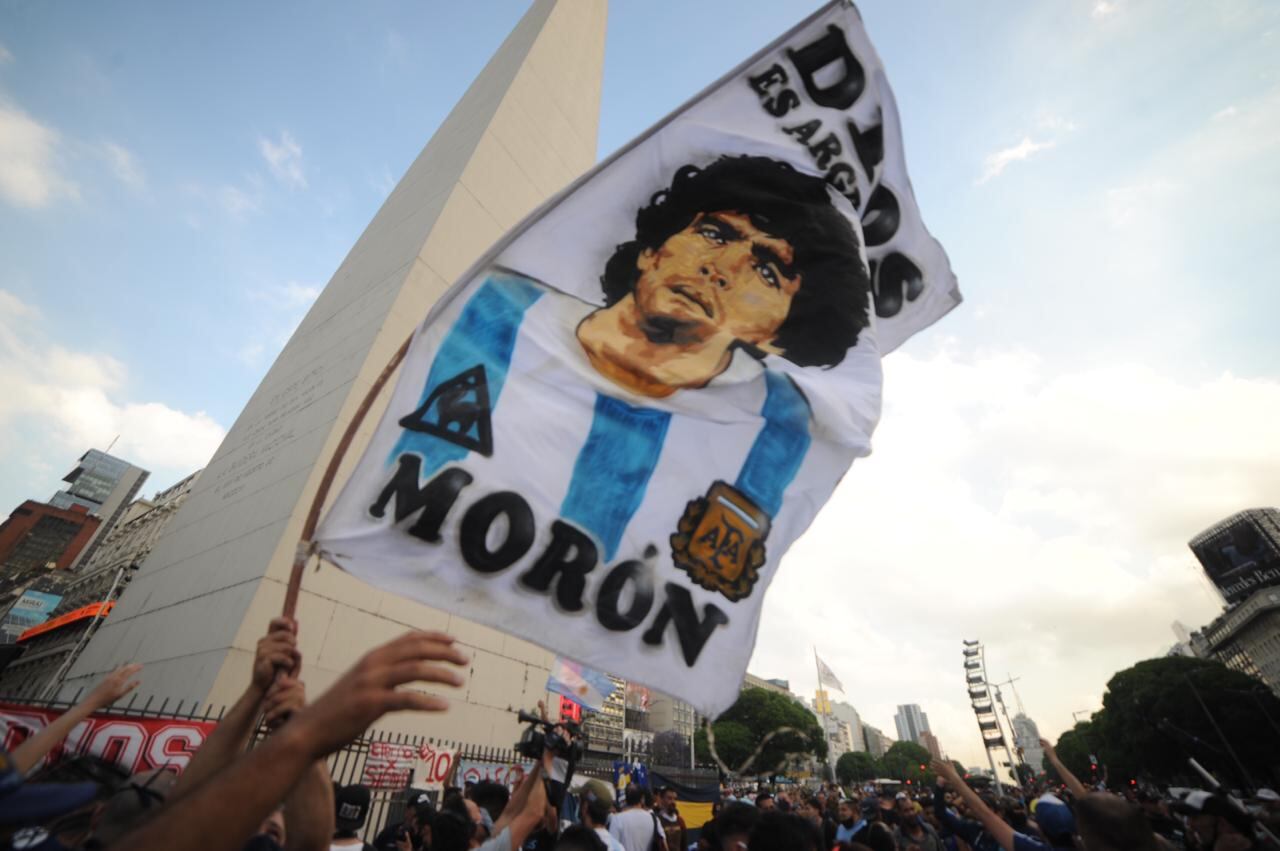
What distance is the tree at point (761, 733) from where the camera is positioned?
50656 mm

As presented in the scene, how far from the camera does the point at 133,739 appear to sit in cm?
541

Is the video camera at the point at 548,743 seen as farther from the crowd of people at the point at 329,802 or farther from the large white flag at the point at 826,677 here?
the large white flag at the point at 826,677

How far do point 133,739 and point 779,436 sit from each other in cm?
666

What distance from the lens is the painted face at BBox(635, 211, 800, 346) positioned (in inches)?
149

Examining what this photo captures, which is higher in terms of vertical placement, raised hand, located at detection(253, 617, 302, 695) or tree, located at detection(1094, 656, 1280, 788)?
tree, located at detection(1094, 656, 1280, 788)

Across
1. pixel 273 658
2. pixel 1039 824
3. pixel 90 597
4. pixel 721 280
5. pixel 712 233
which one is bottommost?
pixel 1039 824

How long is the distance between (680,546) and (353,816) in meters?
2.68

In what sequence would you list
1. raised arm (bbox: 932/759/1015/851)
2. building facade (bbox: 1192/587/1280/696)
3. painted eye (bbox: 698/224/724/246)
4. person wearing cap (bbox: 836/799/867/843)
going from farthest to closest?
1. building facade (bbox: 1192/587/1280/696)
2. person wearing cap (bbox: 836/799/867/843)
3. painted eye (bbox: 698/224/724/246)
4. raised arm (bbox: 932/759/1015/851)

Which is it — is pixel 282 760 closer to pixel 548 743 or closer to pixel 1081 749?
pixel 548 743

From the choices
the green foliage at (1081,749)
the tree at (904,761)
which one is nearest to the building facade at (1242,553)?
the green foliage at (1081,749)

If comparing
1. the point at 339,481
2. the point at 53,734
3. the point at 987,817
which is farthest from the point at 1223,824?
the point at 339,481

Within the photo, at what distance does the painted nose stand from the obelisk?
624 centimetres

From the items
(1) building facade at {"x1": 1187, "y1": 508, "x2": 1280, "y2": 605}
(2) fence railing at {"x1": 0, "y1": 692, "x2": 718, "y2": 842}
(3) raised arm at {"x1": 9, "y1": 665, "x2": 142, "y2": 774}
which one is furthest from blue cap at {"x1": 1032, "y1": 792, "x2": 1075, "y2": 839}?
(1) building facade at {"x1": 1187, "y1": 508, "x2": 1280, "y2": 605}

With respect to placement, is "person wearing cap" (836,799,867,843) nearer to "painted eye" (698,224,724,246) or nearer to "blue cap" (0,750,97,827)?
"painted eye" (698,224,724,246)
